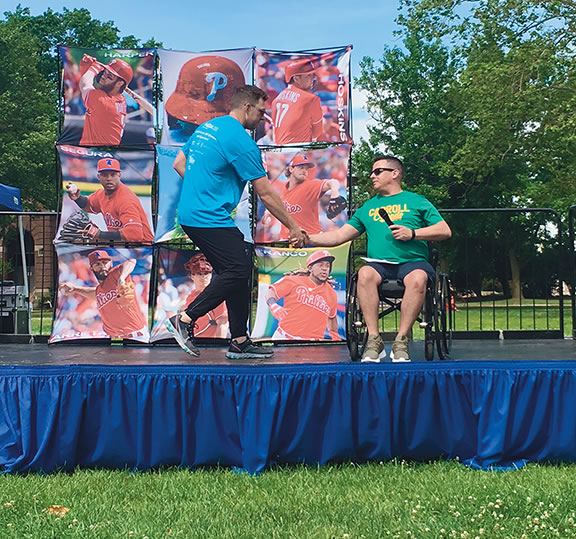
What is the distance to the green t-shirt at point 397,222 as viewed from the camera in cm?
397

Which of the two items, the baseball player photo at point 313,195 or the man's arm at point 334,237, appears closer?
the man's arm at point 334,237

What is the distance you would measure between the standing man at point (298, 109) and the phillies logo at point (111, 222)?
148 centimetres

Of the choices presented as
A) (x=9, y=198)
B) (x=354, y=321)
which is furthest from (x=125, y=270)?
(x=9, y=198)

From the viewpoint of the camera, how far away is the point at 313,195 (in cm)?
600

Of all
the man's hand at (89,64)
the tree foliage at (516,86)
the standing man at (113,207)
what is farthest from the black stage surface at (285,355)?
the tree foliage at (516,86)

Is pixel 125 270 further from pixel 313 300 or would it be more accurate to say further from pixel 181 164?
pixel 181 164

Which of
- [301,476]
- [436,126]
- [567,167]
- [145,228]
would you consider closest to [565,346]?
[301,476]

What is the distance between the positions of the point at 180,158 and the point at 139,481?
6.28 ft

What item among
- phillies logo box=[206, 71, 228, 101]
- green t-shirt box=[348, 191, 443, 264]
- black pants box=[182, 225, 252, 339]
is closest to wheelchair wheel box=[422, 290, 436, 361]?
green t-shirt box=[348, 191, 443, 264]

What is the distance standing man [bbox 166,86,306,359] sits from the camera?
12.7ft

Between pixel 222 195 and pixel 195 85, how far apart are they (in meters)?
2.46

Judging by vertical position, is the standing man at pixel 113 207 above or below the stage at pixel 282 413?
above

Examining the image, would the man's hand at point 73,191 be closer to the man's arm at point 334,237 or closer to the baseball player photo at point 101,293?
the baseball player photo at point 101,293

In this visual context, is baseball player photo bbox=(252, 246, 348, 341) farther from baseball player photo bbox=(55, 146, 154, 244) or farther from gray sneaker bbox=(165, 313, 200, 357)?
gray sneaker bbox=(165, 313, 200, 357)
